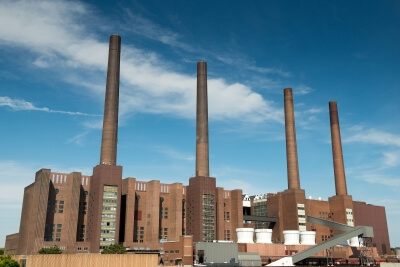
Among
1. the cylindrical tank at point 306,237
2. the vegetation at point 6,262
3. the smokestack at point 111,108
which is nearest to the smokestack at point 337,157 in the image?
the cylindrical tank at point 306,237

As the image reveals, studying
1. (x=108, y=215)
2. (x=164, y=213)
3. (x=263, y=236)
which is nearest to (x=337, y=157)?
(x=263, y=236)

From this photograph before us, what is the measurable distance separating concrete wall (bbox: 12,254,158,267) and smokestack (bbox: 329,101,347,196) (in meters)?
86.7

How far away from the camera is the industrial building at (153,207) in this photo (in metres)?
87.7

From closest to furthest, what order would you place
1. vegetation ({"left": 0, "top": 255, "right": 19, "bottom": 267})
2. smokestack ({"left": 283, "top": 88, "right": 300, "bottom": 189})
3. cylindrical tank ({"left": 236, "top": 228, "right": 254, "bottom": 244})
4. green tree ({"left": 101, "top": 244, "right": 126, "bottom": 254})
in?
vegetation ({"left": 0, "top": 255, "right": 19, "bottom": 267})
green tree ({"left": 101, "top": 244, "right": 126, "bottom": 254})
cylindrical tank ({"left": 236, "top": 228, "right": 254, "bottom": 244})
smokestack ({"left": 283, "top": 88, "right": 300, "bottom": 189})

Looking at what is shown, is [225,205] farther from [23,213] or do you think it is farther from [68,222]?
[23,213]

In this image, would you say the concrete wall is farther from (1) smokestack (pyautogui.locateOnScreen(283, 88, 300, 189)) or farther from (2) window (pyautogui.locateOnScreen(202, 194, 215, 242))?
(1) smokestack (pyautogui.locateOnScreen(283, 88, 300, 189))

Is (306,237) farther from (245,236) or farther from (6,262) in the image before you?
(6,262)

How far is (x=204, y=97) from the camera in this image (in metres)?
106

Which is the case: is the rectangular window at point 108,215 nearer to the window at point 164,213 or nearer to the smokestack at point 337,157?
the window at point 164,213

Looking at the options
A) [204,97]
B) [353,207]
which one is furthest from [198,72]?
[353,207]

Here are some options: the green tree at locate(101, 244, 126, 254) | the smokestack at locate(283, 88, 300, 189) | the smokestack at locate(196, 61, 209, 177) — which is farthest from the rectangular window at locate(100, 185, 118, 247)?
the smokestack at locate(283, 88, 300, 189)

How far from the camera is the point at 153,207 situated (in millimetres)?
99625

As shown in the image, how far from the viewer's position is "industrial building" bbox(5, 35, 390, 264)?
288 ft

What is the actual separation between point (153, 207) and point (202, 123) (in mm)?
23040
